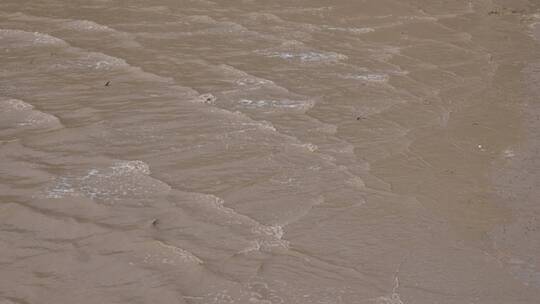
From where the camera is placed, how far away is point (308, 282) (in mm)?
2693

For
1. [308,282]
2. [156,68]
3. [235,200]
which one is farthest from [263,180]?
[156,68]

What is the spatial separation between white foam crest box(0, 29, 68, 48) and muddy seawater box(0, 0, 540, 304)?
13 millimetres

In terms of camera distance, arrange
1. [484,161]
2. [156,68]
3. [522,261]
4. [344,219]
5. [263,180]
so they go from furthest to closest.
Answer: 1. [156,68]
2. [484,161]
3. [263,180]
4. [344,219]
5. [522,261]

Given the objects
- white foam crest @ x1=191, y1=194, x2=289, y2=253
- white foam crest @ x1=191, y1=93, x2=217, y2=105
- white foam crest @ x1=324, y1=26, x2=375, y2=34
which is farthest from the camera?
white foam crest @ x1=324, y1=26, x2=375, y2=34

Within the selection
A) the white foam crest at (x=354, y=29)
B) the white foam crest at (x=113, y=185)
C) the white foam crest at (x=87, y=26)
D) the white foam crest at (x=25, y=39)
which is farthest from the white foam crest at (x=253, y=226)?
the white foam crest at (x=354, y=29)

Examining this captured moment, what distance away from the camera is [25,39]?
207 inches

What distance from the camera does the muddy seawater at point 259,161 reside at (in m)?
2.73

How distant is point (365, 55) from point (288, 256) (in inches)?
110

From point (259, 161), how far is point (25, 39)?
227 centimetres

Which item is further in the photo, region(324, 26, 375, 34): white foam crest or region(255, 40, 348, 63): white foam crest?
region(324, 26, 375, 34): white foam crest

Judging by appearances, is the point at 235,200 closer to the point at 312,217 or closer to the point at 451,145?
the point at 312,217

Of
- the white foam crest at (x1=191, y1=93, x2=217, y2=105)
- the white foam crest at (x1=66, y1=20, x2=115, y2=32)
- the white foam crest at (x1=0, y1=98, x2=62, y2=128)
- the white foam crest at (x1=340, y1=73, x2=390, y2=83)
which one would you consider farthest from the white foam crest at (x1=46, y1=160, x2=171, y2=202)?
the white foam crest at (x1=66, y1=20, x2=115, y2=32)

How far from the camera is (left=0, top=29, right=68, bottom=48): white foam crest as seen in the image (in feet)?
16.9

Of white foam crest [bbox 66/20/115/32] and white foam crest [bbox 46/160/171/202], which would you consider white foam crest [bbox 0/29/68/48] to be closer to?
white foam crest [bbox 66/20/115/32]
